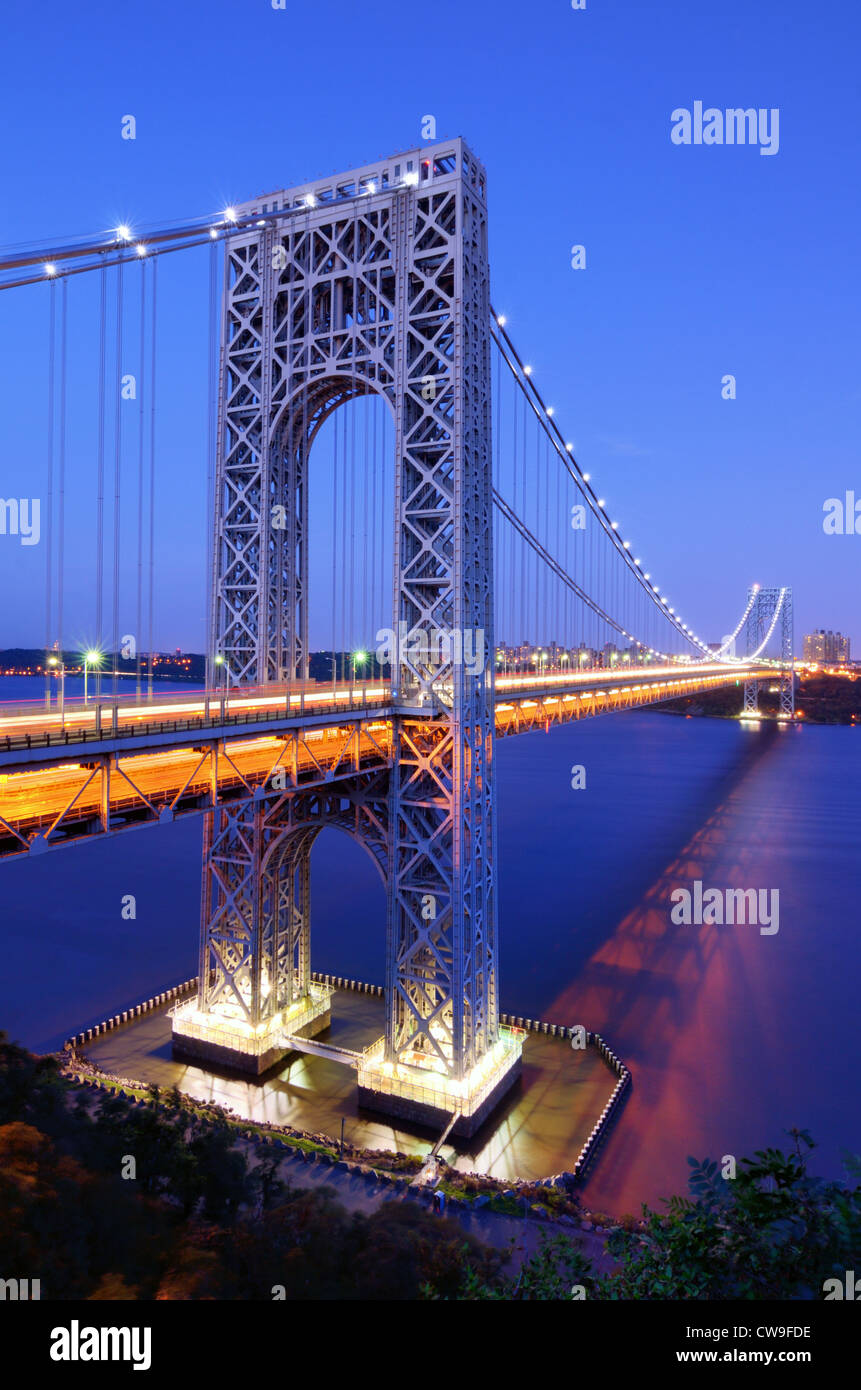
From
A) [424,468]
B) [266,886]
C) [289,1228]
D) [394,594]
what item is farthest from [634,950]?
[289,1228]

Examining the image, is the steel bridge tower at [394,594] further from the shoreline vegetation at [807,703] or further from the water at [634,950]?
the shoreline vegetation at [807,703]

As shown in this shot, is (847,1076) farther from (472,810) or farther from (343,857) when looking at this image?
(343,857)

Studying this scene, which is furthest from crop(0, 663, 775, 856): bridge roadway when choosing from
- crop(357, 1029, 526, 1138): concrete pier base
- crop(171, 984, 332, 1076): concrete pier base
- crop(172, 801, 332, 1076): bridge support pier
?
crop(171, 984, 332, 1076): concrete pier base

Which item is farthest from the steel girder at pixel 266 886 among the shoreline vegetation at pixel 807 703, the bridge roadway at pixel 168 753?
the shoreline vegetation at pixel 807 703

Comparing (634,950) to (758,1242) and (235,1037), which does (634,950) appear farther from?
(758,1242)

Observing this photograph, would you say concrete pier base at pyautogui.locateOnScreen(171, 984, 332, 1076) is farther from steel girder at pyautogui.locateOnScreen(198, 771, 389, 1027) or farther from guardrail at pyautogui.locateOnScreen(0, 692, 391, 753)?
guardrail at pyautogui.locateOnScreen(0, 692, 391, 753)

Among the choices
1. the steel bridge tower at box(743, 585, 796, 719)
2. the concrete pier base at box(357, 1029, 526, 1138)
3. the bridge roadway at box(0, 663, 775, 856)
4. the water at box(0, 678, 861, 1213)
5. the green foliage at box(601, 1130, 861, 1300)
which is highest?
the steel bridge tower at box(743, 585, 796, 719)
